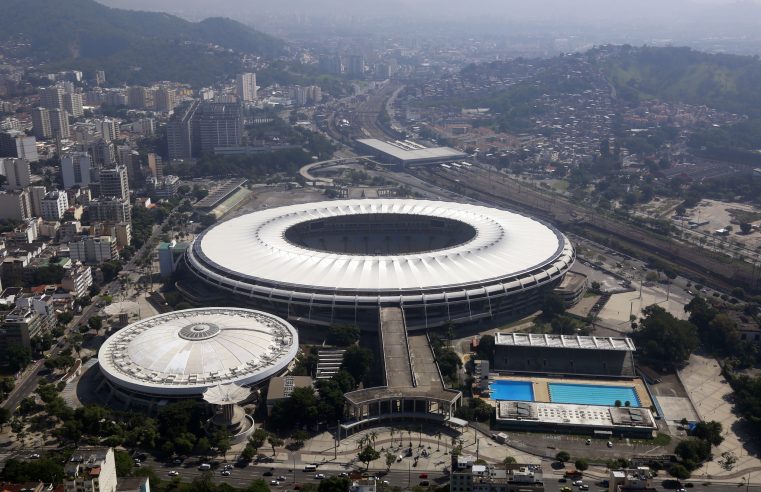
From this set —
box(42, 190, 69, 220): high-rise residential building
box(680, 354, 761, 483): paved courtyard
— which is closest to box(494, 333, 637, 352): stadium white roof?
box(680, 354, 761, 483): paved courtyard

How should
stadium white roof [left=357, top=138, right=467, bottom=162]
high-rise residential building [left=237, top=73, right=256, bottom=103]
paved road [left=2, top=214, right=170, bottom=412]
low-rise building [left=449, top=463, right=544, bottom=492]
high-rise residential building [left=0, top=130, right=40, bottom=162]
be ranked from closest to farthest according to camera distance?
low-rise building [left=449, top=463, right=544, bottom=492], paved road [left=2, top=214, right=170, bottom=412], high-rise residential building [left=0, top=130, right=40, bottom=162], stadium white roof [left=357, top=138, right=467, bottom=162], high-rise residential building [left=237, top=73, right=256, bottom=103]

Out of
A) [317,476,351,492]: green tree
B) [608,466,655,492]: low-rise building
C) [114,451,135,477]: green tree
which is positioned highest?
[608,466,655,492]: low-rise building

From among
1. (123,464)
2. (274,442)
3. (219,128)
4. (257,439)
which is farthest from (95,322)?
(219,128)

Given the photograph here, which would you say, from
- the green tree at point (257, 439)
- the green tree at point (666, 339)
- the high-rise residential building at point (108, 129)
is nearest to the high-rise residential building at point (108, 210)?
the green tree at point (257, 439)

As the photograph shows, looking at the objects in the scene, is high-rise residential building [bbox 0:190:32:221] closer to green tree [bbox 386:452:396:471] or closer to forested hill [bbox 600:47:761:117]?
green tree [bbox 386:452:396:471]

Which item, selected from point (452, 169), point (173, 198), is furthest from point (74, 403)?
point (452, 169)

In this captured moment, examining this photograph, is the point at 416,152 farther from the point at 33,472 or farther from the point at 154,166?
the point at 33,472
